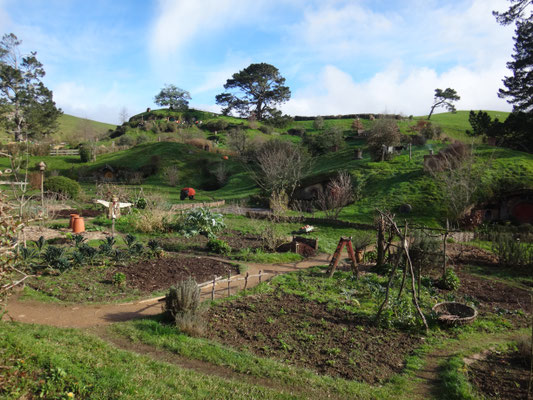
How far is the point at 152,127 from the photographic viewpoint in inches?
2509

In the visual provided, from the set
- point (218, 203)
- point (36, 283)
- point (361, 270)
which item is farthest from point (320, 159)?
point (36, 283)

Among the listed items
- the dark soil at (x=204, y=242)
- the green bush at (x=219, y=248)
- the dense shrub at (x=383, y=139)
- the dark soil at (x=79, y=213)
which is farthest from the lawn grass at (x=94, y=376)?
the dense shrub at (x=383, y=139)

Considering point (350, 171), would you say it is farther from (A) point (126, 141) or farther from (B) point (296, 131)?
(A) point (126, 141)

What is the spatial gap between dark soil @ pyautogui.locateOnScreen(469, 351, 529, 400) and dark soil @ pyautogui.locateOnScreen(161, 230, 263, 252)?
8.45m

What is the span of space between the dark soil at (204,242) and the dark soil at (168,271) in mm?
1399

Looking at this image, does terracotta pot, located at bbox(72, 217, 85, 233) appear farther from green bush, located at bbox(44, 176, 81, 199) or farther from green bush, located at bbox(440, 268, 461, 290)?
green bush, located at bbox(440, 268, 461, 290)

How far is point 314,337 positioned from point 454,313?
3.61 metres

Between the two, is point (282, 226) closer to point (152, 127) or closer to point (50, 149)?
point (50, 149)

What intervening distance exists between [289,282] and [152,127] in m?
59.5

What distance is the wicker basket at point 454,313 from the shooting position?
7.42 metres

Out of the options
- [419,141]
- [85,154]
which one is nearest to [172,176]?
[85,154]

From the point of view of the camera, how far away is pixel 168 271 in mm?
9836

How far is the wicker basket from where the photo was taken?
7.42 m

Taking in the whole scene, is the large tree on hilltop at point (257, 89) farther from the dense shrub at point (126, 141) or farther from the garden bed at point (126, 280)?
the garden bed at point (126, 280)
